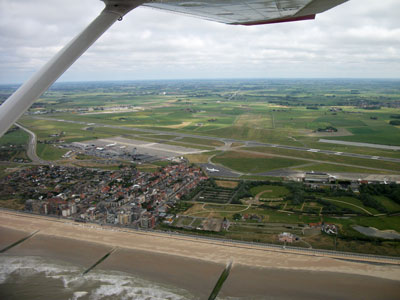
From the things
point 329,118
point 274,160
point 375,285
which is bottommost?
point 375,285

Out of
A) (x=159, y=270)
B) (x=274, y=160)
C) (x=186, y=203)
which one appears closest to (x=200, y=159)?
(x=274, y=160)

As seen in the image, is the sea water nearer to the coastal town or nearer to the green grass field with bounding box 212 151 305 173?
the coastal town

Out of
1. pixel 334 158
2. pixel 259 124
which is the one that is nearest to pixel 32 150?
pixel 334 158

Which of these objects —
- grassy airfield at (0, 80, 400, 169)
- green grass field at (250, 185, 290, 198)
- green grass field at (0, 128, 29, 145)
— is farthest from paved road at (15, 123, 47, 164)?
green grass field at (250, 185, 290, 198)

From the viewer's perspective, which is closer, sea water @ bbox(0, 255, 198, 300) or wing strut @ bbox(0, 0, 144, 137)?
wing strut @ bbox(0, 0, 144, 137)

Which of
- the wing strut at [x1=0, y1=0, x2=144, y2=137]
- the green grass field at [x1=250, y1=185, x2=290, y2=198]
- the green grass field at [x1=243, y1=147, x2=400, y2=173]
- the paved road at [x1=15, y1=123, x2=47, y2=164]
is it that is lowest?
the green grass field at [x1=250, y1=185, x2=290, y2=198]

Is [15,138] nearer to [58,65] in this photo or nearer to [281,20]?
[58,65]

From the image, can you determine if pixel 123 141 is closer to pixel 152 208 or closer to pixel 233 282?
pixel 152 208

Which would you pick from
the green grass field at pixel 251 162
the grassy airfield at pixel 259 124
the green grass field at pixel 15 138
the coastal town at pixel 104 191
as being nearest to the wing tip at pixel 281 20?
the coastal town at pixel 104 191
